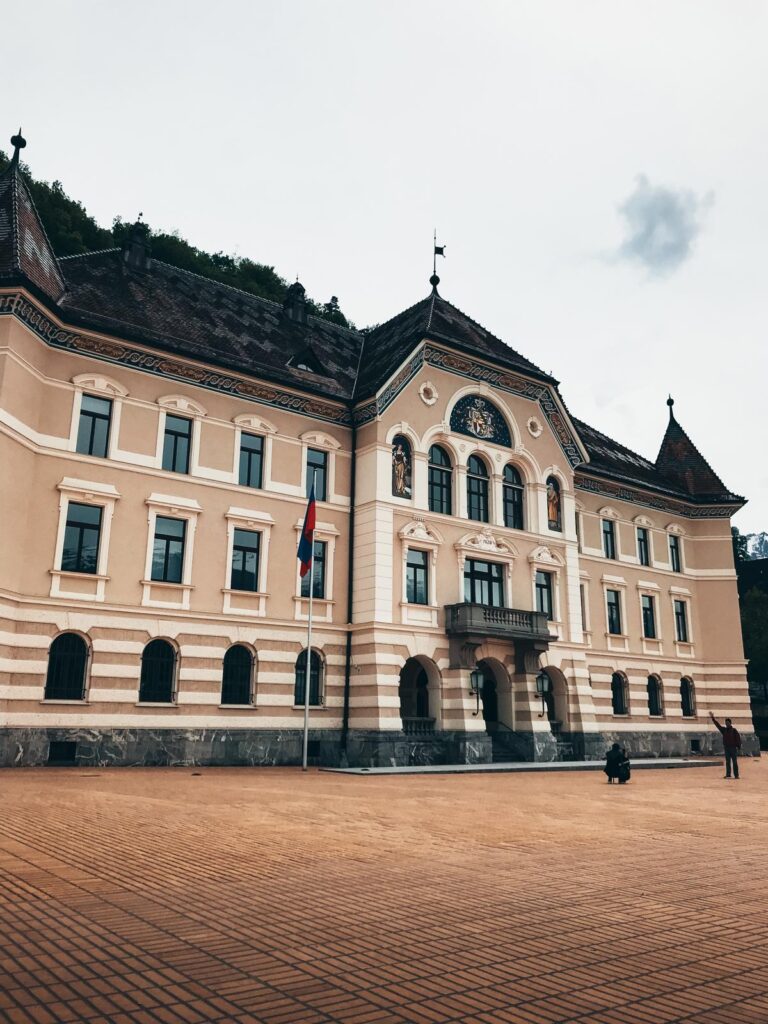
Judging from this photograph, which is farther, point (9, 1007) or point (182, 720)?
point (182, 720)

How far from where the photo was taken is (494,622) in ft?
102

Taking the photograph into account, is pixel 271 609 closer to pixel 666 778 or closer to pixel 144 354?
pixel 144 354

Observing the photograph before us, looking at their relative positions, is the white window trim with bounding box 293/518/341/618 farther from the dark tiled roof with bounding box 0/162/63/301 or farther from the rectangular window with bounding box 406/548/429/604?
the dark tiled roof with bounding box 0/162/63/301

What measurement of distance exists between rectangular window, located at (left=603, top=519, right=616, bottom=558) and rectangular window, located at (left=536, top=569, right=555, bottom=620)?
276 inches

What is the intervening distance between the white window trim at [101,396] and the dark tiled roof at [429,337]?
928cm

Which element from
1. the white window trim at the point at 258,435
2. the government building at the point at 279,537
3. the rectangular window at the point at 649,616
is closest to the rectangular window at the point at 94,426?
the government building at the point at 279,537

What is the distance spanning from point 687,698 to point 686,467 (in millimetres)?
13635

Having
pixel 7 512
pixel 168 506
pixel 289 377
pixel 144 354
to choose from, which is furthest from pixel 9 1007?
pixel 289 377

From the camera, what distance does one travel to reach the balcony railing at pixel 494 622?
99.3ft

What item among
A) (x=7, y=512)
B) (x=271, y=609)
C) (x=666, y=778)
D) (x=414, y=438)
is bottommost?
(x=666, y=778)

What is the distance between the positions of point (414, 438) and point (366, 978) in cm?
2737

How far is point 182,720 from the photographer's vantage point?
84.1 feet

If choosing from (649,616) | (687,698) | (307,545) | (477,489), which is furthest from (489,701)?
(687,698)

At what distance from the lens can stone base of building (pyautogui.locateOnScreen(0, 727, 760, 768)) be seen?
76.2 ft
